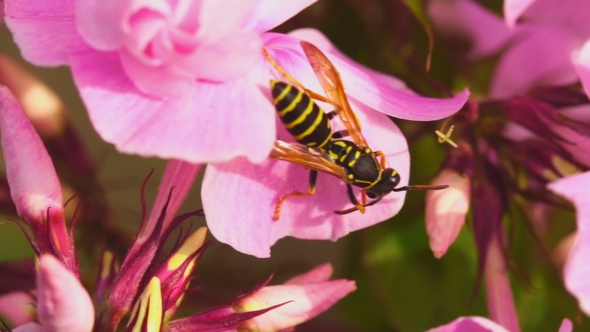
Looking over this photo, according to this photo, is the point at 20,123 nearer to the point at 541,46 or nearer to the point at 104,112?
the point at 104,112

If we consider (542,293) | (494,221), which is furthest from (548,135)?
(542,293)

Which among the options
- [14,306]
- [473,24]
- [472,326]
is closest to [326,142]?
[472,326]

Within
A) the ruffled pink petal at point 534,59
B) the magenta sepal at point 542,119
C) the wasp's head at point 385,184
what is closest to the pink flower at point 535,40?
the ruffled pink petal at point 534,59

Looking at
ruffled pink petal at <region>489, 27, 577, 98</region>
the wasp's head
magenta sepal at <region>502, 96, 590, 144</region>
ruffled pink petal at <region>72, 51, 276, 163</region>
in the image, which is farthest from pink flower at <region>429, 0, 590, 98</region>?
ruffled pink petal at <region>72, 51, 276, 163</region>

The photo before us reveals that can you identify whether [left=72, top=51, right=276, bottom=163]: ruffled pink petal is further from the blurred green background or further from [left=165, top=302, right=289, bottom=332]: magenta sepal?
the blurred green background

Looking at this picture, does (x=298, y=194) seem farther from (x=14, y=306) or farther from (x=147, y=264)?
(x=14, y=306)

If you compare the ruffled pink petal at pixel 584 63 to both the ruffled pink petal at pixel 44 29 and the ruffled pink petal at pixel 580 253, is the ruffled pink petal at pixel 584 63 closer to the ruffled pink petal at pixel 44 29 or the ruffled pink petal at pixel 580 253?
the ruffled pink petal at pixel 580 253
